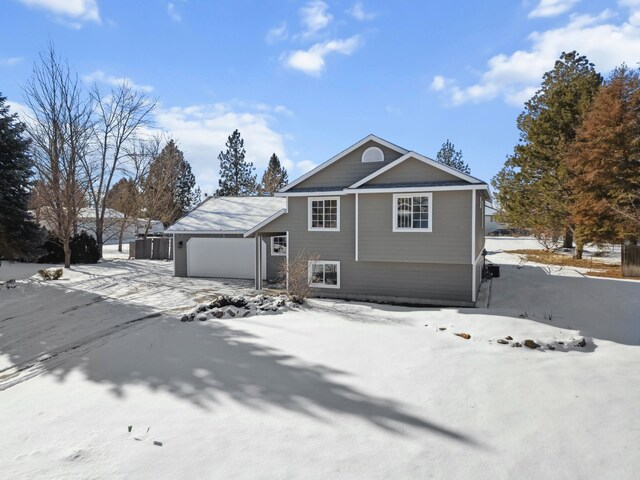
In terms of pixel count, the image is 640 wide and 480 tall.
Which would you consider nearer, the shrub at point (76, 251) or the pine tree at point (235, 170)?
the shrub at point (76, 251)

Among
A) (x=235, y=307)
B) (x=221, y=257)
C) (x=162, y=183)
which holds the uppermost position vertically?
(x=162, y=183)

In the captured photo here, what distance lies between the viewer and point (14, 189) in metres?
17.8

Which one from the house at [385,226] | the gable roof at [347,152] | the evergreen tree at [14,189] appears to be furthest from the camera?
the evergreen tree at [14,189]

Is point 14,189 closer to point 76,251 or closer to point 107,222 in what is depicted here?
point 76,251

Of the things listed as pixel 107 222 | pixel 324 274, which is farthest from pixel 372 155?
pixel 107 222

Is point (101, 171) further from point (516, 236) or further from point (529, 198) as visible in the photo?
point (516, 236)

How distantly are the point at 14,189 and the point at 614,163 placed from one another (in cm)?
2918

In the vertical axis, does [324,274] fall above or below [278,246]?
below

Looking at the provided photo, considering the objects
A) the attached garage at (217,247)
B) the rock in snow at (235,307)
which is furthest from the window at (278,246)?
the rock in snow at (235,307)

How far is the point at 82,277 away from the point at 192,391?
16.9m

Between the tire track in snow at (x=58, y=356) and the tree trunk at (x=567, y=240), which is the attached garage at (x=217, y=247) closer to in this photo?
the tire track in snow at (x=58, y=356)

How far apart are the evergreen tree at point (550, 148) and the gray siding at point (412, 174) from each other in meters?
16.6

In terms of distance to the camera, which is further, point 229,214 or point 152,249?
point 152,249

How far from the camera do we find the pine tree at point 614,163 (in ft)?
64.6
